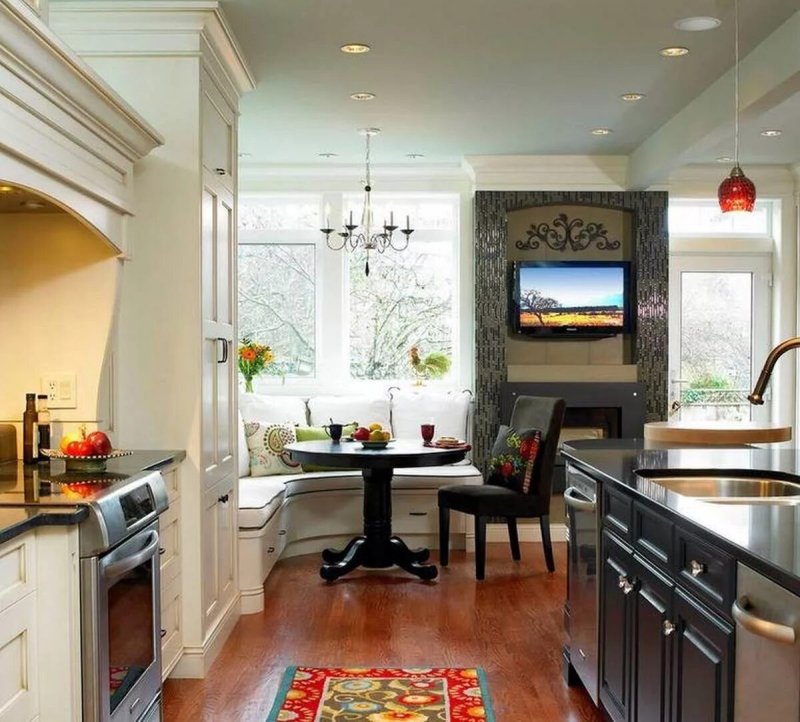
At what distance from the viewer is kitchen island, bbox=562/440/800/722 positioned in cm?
179

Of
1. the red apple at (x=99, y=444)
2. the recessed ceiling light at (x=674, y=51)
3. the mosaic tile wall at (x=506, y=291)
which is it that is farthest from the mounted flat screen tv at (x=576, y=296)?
the red apple at (x=99, y=444)

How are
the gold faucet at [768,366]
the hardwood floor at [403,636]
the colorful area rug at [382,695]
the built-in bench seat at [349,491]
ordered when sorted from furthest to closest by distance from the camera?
the built-in bench seat at [349,491] → the hardwood floor at [403,636] → the colorful area rug at [382,695] → the gold faucet at [768,366]

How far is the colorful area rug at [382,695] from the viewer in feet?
11.4

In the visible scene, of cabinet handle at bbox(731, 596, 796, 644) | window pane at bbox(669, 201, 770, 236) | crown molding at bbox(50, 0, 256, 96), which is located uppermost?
crown molding at bbox(50, 0, 256, 96)

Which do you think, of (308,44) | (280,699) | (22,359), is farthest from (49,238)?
(280,699)

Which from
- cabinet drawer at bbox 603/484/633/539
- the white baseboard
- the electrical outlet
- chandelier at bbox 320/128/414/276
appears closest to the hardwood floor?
the white baseboard

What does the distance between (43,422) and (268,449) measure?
3.09 m

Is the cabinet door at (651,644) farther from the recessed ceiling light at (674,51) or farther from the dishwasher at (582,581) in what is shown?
the recessed ceiling light at (674,51)

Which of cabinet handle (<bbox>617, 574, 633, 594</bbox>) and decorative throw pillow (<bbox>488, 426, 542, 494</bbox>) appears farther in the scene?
decorative throw pillow (<bbox>488, 426, 542, 494</bbox>)

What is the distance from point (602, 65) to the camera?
459 centimetres

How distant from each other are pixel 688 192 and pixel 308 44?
3.89m

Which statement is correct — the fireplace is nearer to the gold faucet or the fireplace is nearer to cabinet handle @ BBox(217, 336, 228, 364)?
cabinet handle @ BBox(217, 336, 228, 364)

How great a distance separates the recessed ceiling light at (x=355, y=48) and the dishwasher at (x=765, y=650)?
309 cm

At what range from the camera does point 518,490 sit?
5703 millimetres
